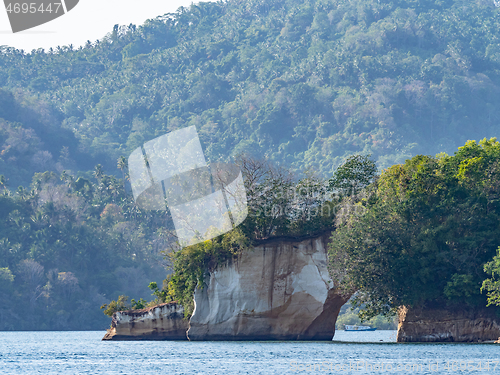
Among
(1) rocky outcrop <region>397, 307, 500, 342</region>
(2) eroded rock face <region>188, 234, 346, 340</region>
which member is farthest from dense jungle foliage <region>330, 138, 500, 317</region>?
(2) eroded rock face <region>188, 234, 346, 340</region>

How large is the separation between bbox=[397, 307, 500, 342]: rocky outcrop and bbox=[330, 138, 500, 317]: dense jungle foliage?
1.75 feet

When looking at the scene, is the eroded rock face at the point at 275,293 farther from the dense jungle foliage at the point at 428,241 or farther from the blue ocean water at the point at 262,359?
the dense jungle foliage at the point at 428,241

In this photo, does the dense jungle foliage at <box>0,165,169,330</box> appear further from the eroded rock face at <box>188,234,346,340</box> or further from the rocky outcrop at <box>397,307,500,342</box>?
the rocky outcrop at <box>397,307,500,342</box>

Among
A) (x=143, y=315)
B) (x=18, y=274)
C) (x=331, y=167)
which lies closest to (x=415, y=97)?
(x=331, y=167)

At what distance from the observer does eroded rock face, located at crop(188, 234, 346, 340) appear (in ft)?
159

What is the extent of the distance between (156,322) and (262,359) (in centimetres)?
1771

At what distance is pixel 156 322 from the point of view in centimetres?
5359

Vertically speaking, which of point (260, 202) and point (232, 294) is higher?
point (260, 202)

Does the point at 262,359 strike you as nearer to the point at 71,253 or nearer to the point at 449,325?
the point at 449,325

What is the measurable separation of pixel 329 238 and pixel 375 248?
584cm

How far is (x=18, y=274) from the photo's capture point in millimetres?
107312

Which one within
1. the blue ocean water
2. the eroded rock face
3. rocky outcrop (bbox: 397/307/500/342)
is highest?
the eroded rock face

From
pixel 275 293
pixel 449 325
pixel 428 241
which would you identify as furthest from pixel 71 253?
pixel 428 241

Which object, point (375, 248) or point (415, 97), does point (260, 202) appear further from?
point (415, 97)
